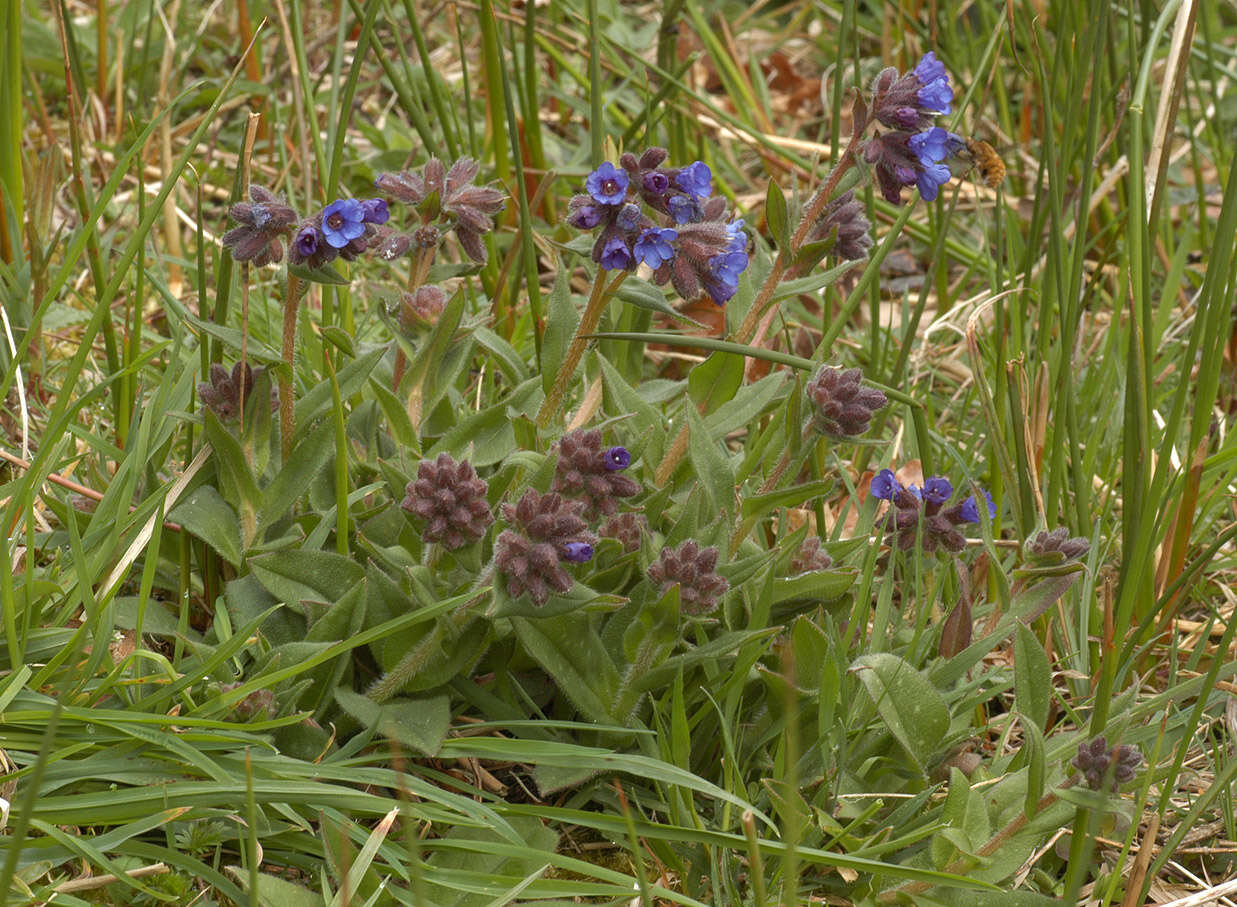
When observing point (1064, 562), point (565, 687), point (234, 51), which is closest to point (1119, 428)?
point (1064, 562)

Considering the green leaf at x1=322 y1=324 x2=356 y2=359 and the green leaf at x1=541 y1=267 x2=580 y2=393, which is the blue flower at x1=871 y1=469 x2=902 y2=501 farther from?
the green leaf at x1=322 y1=324 x2=356 y2=359

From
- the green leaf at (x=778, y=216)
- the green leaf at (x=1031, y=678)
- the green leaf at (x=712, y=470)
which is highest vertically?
the green leaf at (x=778, y=216)

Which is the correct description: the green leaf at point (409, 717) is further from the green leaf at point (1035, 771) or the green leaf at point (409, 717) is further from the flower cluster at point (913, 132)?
the flower cluster at point (913, 132)

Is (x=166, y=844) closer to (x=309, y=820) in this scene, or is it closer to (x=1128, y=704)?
(x=309, y=820)

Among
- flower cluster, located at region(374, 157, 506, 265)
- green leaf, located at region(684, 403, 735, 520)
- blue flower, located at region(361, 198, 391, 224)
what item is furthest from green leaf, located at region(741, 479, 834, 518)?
blue flower, located at region(361, 198, 391, 224)

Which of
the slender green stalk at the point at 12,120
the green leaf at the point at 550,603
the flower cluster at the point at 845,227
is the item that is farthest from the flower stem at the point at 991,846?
the slender green stalk at the point at 12,120

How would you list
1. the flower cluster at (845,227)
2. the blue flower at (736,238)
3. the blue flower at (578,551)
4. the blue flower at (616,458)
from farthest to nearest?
the flower cluster at (845,227) → the blue flower at (736,238) → the blue flower at (616,458) → the blue flower at (578,551)

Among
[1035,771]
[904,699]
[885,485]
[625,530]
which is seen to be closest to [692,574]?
[625,530]

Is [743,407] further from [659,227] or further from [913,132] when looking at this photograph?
[913,132]
